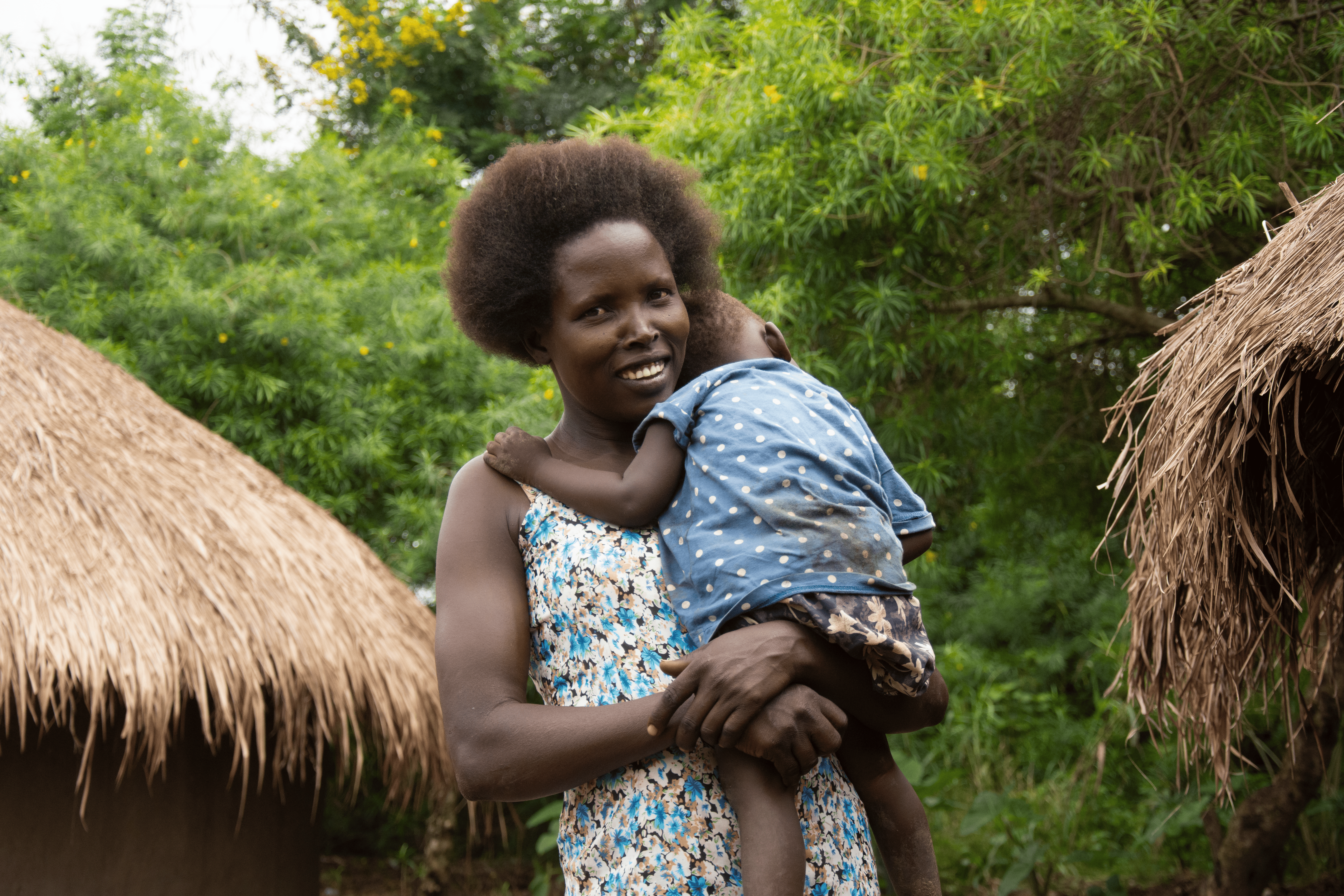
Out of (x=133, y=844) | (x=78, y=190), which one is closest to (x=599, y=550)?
(x=133, y=844)

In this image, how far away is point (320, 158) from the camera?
24.2 ft

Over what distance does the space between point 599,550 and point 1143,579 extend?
1.64 m

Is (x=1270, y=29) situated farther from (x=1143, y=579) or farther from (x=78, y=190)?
(x=78, y=190)

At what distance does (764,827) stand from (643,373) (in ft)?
2.06

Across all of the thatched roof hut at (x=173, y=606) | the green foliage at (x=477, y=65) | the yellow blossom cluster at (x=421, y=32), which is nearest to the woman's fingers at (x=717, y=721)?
the thatched roof hut at (x=173, y=606)

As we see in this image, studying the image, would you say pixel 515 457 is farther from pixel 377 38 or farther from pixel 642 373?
pixel 377 38

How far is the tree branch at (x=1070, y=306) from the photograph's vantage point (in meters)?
4.43

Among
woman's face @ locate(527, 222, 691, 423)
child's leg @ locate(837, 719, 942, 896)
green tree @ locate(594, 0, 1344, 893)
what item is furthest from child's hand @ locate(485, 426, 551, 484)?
green tree @ locate(594, 0, 1344, 893)

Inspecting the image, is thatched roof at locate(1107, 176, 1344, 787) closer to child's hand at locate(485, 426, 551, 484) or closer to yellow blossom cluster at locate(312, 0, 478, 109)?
child's hand at locate(485, 426, 551, 484)

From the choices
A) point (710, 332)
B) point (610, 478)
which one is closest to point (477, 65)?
point (710, 332)

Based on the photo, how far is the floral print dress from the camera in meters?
1.37

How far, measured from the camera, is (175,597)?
13.3 ft

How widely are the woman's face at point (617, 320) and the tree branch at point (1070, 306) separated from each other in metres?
3.06

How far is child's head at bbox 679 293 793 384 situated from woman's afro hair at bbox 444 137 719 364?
62mm
